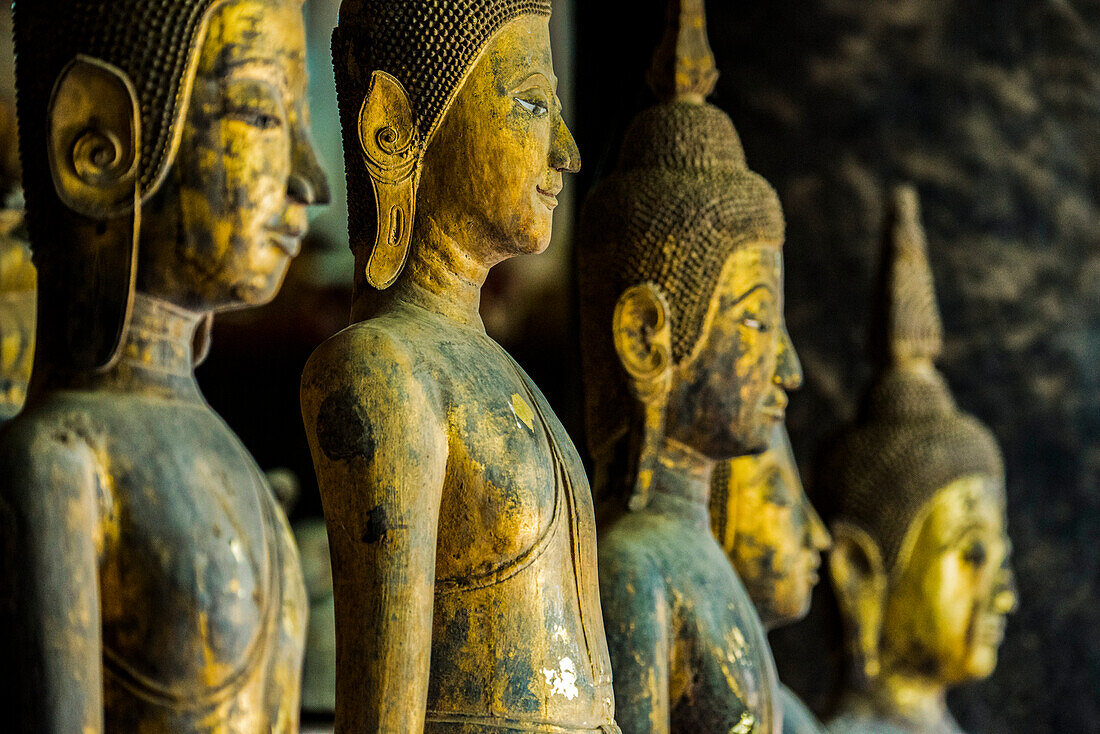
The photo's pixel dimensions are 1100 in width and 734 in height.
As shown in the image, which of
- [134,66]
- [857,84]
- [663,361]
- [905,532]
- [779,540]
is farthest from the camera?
[857,84]

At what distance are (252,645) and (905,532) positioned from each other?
3.03 meters

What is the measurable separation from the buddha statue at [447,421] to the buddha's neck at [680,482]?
0.73m

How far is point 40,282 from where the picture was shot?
2.35 m

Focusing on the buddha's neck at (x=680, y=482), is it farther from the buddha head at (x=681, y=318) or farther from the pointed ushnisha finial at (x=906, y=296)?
the pointed ushnisha finial at (x=906, y=296)

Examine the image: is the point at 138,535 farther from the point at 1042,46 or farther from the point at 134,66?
the point at 1042,46

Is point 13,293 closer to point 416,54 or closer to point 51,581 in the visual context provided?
point 416,54

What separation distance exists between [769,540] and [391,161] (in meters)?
1.70

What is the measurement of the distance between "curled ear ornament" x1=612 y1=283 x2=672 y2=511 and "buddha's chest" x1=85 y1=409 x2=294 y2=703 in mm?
1118

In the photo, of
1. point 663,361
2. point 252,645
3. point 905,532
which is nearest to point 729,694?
point 663,361

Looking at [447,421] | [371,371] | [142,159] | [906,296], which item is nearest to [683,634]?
[447,421]

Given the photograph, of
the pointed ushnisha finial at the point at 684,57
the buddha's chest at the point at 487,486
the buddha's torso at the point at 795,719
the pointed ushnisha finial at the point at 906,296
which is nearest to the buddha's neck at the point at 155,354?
the buddha's chest at the point at 487,486

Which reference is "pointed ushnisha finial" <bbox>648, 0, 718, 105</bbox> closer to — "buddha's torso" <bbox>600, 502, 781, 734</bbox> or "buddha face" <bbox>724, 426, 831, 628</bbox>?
"buddha face" <bbox>724, 426, 831, 628</bbox>

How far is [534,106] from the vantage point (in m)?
2.57

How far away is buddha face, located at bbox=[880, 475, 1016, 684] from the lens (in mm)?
4809
